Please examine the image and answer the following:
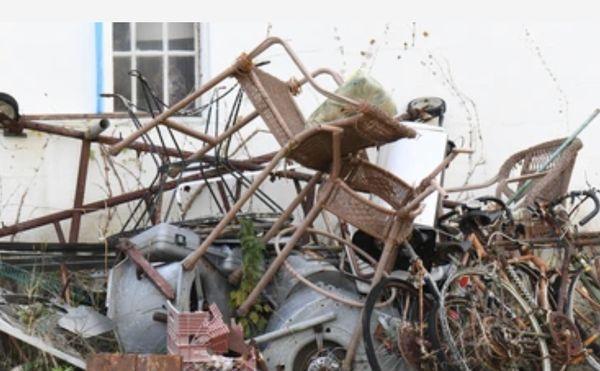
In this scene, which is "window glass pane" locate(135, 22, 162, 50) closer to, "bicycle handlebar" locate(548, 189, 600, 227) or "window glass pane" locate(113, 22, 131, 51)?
"window glass pane" locate(113, 22, 131, 51)

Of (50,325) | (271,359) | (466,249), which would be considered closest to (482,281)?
(466,249)

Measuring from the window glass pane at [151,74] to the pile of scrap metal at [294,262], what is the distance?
3.96 ft

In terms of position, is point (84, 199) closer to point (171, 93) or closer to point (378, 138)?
point (171, 93)

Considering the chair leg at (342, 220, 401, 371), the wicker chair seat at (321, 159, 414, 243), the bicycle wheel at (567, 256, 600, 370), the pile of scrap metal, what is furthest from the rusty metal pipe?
the bicycle wheel at (567, 256, 600, 370)

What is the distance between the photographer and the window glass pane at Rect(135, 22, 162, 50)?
10.5 metres

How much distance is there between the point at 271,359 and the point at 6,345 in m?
1.62

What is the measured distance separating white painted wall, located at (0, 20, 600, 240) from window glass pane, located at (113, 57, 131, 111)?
131 mm

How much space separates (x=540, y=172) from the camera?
9344 millimetres

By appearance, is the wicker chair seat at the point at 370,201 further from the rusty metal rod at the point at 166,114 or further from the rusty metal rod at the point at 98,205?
the rusty metal rod at the point at 98,205

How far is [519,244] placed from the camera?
8.49 m

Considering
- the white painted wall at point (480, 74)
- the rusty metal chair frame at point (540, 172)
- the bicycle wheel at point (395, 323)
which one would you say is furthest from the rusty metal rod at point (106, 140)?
the bicycle wheel at point (395, 323)

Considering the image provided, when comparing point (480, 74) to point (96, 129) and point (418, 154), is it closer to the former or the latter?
point (418, 154)

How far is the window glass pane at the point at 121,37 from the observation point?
10.4m

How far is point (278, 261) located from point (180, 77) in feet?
9.07
